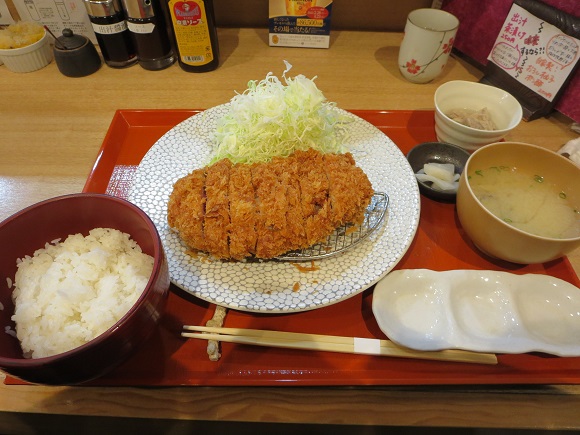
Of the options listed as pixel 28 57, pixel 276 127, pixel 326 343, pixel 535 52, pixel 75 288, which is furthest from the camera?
pixel 28 57

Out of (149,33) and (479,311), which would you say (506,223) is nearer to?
(479,311)

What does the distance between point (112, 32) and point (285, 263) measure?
6.80 ft

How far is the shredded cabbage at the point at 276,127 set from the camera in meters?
2.04

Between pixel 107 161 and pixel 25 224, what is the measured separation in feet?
2.57

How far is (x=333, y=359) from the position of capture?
140cm

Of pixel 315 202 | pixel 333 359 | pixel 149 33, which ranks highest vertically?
pixel 149 33

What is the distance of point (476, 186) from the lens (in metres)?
1.78

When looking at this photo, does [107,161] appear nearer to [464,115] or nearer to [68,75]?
[68,75]

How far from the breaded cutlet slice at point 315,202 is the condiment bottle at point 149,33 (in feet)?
4.99

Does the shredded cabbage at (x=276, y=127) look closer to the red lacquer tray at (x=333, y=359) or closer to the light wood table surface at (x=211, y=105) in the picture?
the light wood table surface at (x=211, y=105)

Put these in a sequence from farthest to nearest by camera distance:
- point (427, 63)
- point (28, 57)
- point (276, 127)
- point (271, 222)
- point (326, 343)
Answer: point (28, 57)
point (427, 63)
point (276, 127)
point (271, 222)
point (326, 343)

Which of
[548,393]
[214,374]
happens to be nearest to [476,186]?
[548,393]

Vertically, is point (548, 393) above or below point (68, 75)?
below

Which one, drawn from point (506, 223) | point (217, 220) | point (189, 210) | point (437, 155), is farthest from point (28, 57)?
point (506, 223)
